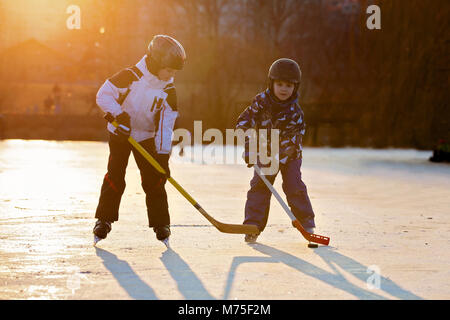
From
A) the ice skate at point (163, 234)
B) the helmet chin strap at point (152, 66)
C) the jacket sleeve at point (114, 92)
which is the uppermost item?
the helmet chin strap at point (152, 66)

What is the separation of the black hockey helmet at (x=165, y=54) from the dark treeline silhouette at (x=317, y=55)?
39.6ft

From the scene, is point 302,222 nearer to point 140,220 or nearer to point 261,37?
point 140,220

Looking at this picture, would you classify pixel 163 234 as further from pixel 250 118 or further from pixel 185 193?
pixel 250 118

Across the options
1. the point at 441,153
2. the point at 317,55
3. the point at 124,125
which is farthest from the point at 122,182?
the point at 317,55

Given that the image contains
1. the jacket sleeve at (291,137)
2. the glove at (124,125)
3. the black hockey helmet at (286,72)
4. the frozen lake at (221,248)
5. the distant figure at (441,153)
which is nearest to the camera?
the frozen lake at (221,248)

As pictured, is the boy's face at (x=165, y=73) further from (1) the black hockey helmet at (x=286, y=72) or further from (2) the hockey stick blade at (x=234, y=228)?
(2) the hockey stick blade at (x=234, y=228)

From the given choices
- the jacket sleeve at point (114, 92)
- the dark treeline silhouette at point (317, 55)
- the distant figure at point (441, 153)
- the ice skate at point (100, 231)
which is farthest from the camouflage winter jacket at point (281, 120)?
the dark treeline silhouette at point (317, 55)

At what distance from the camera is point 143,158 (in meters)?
5.91

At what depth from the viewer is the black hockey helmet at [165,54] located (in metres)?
5.72

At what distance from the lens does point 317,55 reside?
33500 millimetres

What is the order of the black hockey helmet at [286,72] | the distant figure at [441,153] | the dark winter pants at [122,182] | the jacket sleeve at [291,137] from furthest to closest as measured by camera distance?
the distant figure at [441,153]
the jacket sleeve at [291,137]
the black hockey helmet at [286,72]
the dark winter pants at [122,182]

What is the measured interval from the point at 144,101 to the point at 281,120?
1060mm
